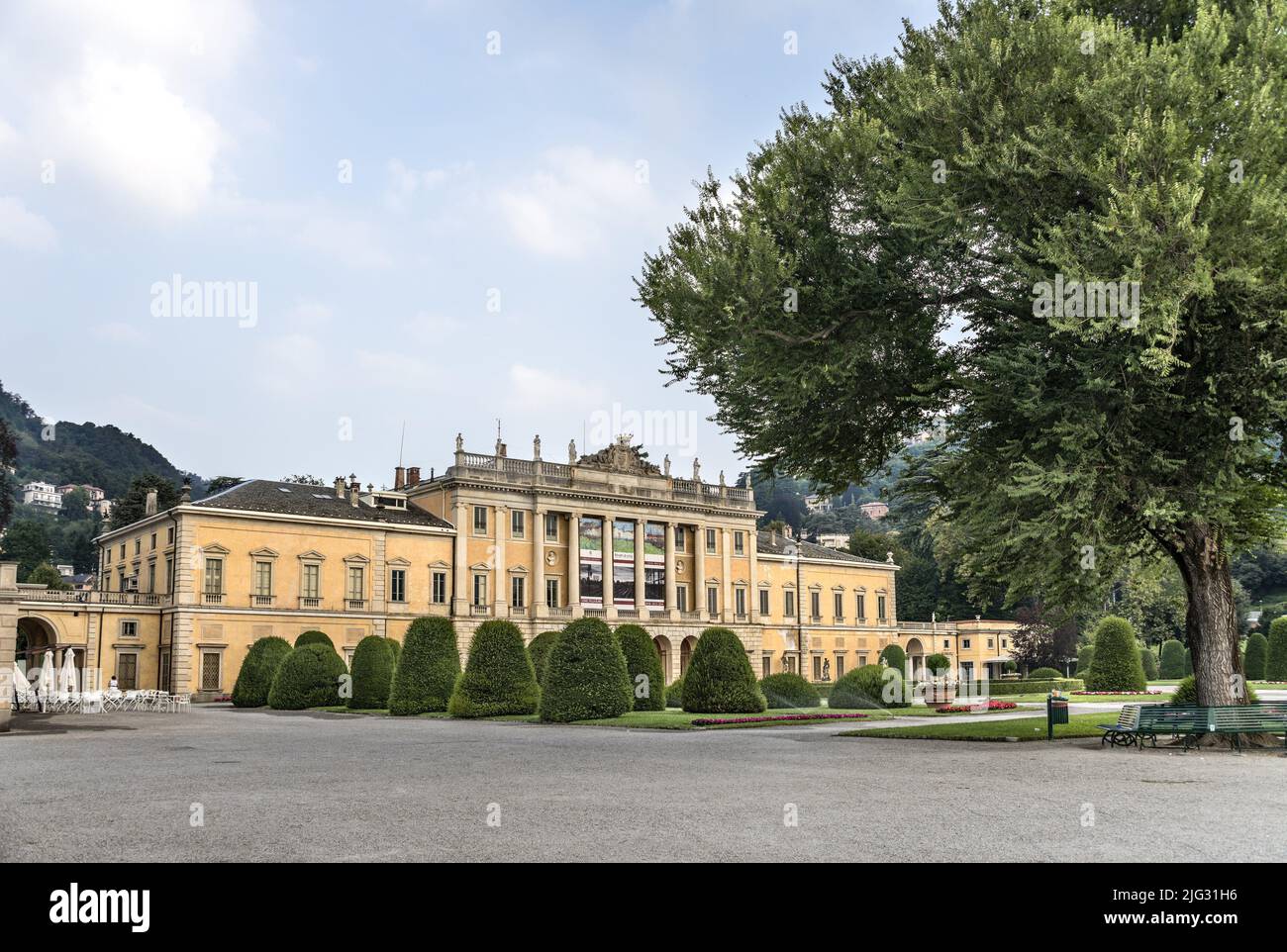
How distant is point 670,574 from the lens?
7181cm

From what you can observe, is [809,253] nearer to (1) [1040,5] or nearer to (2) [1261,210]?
(1) [1040,5]

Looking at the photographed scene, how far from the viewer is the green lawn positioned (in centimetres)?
2098

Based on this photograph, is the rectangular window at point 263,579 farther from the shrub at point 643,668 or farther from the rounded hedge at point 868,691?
the rounded hedge at point 868,691

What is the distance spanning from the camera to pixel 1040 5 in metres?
17.8

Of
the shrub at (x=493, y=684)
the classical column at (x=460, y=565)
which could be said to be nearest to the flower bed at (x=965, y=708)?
the shrub at (x=493, y=684)

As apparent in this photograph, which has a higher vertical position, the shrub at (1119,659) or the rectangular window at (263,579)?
the rectangular window at (263,579)

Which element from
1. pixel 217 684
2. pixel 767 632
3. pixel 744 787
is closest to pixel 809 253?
pixel 744 787

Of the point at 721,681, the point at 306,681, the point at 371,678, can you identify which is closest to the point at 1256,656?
the point at 721,681

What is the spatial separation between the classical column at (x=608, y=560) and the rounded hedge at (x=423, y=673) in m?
33.0

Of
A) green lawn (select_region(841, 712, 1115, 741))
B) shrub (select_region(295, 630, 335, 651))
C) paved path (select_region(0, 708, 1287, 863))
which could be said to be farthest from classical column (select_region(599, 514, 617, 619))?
paved path (select_region(0, 708, 1287, 863))

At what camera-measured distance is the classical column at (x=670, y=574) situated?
7112 cm

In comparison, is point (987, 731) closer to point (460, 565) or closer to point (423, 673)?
point (423, 673)

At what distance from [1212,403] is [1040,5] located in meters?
7.04

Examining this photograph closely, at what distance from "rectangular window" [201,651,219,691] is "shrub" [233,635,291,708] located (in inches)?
330
